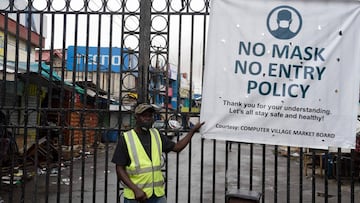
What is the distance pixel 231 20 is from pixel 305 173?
34.7 ft

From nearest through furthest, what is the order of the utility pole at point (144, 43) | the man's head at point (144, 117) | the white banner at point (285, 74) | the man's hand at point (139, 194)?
the man's hand at point (139, 194), the man's head at point (144, 117), the white banner at point (285, 74), the utility pole at point (144, 43)

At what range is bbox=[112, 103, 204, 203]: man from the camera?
3490mm

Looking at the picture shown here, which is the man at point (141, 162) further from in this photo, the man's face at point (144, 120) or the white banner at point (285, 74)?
the white banner at point (285, 74)

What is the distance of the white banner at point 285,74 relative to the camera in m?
3.92

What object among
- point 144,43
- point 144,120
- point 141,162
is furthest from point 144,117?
point 144,43

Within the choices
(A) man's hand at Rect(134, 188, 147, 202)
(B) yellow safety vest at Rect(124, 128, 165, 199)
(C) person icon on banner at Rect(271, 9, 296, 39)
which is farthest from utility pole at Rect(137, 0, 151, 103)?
(C) person icon on banner at Rect(271, 9, 296, 39)

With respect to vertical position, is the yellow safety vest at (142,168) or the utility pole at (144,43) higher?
the utility pole at (144,43)

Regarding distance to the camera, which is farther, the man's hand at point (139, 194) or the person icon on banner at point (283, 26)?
the person icon on banner at point (283, 26)

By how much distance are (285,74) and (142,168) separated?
67.7 inches

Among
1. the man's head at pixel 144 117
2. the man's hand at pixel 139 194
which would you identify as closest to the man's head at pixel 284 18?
the man's head at pixel 144 117

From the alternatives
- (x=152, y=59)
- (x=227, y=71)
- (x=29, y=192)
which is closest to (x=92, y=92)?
(x=29, y=192)

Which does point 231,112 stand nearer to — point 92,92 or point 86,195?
point 86,195

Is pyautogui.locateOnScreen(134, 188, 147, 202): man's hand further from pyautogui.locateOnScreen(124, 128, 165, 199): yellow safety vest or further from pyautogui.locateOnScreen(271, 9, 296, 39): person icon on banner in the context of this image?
pyautogui.locateOnScreen(271, 9, 296, 39): person icon on banner

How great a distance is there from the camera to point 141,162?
3502mm
